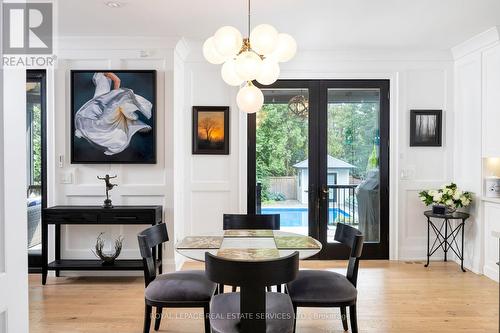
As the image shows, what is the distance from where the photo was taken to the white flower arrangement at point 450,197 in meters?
4.40

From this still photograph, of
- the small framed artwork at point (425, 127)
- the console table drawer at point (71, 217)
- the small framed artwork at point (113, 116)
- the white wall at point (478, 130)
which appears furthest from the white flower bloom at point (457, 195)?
the console table drawer at point (71, 217)

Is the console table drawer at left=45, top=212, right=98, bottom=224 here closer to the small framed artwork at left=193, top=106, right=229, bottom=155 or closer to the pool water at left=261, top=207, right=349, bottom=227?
the small framed artwork at left=193, top=106, right=229, bottom=155

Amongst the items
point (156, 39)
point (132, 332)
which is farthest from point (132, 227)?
point (156, 39)

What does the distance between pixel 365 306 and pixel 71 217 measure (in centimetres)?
306

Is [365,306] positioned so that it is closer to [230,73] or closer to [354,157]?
[354,157]

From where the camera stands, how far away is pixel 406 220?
16.1 feet

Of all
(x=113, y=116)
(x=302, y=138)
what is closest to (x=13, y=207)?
(x=113, y=116)

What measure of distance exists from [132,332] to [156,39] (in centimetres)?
306

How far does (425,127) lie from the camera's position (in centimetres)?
486

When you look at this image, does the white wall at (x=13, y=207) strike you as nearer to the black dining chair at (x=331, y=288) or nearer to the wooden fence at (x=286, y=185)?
the black dining chair at (x=331, y=288)

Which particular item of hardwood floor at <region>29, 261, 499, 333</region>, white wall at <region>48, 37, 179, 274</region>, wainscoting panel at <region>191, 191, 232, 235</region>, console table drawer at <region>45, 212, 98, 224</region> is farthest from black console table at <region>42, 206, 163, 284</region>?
wainscoting panel at <region>191, 191, 232, 235</region>

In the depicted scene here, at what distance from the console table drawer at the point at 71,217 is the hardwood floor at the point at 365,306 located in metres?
0.69

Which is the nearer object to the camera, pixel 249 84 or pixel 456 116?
pixel 249 84

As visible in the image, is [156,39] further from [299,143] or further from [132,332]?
[132,332]
